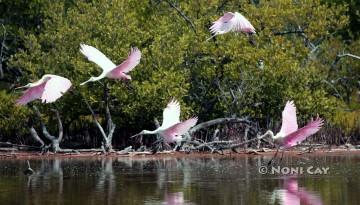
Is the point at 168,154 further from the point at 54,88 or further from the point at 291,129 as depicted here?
the point at 291,129

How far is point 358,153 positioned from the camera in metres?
24.4

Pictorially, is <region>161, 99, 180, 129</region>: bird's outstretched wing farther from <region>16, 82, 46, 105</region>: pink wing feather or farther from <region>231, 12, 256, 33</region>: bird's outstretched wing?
<region>231, 12, 256, 33</region>: bird's outstretched wing

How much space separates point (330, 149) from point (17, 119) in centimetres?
853

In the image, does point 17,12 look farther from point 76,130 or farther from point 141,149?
point 141,149

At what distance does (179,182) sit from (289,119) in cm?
255

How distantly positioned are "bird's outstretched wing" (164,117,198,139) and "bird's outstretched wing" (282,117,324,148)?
6.12 ft

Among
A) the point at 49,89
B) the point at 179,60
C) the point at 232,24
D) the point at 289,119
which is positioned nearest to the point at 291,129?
the point at 289,119

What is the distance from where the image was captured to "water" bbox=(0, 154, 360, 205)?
1459 cm

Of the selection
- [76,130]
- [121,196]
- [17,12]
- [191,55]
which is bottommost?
[121,196]

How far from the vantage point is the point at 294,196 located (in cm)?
1464

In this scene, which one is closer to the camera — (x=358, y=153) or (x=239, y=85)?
(x=358, y=153)

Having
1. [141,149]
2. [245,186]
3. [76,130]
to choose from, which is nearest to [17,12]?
[76,130]

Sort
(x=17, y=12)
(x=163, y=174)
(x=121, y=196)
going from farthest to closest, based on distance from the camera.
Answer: (x=17, y=12) → (x=163, y=174) → (x=121, y=196)

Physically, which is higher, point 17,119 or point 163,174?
point 17,119
